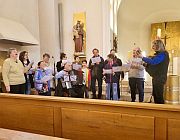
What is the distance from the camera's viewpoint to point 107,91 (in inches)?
171

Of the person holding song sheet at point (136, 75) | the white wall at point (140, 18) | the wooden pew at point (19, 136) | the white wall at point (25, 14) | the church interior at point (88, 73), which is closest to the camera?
the wooden pew at point (19, 136)

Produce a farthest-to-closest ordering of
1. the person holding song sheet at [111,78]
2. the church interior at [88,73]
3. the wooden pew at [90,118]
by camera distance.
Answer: the person holding song sheet at [111,78], the church interior at [88,73], the wooden pew at [90,118]

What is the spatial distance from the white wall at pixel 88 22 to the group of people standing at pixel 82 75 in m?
3.05

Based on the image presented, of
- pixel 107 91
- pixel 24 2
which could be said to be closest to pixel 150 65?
pixel 107 91

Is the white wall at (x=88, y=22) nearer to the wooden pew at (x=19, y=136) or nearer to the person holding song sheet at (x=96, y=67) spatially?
the person holding song sheet at (x=96, y=67)

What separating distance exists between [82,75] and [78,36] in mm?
3620

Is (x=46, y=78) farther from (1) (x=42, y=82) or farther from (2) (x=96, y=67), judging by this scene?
(2) (x=96, y=67)

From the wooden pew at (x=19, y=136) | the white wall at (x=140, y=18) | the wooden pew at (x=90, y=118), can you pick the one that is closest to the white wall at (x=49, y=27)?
the white wall at (x=140, y=18)

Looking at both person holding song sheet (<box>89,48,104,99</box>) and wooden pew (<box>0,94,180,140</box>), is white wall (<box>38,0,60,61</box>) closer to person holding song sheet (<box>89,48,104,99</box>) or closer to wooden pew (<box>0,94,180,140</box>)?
person holding song sheet (<box>89,48,104,99</box>)

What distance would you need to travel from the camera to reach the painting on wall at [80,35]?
7531mm

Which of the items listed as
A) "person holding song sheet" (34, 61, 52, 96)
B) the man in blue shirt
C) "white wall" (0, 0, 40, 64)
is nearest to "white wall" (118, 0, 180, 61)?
"white wall" (0, 0, 40, 64)

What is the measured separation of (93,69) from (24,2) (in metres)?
3.53

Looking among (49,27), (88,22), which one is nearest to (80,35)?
(88,22)

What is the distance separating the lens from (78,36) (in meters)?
7.56
